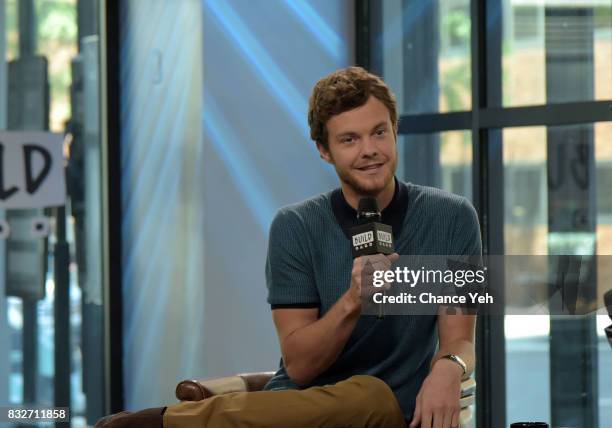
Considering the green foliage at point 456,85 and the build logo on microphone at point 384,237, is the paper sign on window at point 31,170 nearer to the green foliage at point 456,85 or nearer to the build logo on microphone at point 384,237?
the green foliage at point 456,85

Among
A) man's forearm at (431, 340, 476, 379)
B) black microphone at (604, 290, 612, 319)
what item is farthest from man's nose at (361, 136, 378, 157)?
black microphone at (604, 290, 612, 319)

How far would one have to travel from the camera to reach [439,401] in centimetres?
230

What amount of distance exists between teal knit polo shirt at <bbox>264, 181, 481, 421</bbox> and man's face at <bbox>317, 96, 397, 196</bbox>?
101 millimetres

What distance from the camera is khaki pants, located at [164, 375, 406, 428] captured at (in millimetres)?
2242

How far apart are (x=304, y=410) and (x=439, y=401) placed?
11.1 inches

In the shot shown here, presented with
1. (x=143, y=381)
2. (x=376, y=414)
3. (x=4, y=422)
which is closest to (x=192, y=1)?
(x=143, y=381)

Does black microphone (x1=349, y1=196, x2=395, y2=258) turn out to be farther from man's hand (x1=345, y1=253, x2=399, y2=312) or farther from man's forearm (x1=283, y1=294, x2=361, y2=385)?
man's forearm (x1=283, y1=294, x2=361, y2=385)

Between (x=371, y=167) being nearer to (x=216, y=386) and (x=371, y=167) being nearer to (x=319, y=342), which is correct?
(x=319, y=342)

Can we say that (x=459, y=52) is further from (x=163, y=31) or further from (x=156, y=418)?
(x=156, y=418)

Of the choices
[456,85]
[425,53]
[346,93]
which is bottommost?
[346,93]

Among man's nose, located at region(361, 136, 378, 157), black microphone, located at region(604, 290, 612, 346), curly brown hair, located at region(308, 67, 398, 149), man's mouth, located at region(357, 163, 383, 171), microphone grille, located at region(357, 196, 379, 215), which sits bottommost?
black microphone, located at region(604, 290, 612, 346)

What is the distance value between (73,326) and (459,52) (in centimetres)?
207

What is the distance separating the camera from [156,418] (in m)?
2.28

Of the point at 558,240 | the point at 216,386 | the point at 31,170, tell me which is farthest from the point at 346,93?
the point at 31,170
